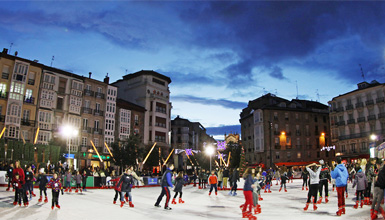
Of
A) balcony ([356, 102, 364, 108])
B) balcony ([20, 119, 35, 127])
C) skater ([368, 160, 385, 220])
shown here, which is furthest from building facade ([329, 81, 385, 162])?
balcony ([20, 119, 35, 127])

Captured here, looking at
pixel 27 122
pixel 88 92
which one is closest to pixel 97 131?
pixel 88 92

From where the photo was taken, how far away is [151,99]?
62250 millimetres

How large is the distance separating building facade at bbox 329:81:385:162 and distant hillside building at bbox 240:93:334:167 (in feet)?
13.0

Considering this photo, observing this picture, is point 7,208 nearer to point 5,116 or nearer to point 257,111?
point 5,116

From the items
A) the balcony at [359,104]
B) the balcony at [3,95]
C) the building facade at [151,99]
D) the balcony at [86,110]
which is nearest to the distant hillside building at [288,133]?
the balcony at [359,104]

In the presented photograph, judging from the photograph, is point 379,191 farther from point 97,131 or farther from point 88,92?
point 88,92

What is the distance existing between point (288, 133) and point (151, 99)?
30.6 m

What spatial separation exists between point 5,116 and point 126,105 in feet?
70.1

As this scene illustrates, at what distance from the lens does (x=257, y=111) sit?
67.6 metres

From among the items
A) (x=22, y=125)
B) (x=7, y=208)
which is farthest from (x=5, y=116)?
(x=7, y=208)

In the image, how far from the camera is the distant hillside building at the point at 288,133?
64688 millimetres

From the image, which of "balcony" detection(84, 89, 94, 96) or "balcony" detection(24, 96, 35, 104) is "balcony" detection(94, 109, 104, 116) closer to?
"balcony" detection(84, 89, 94, 96)

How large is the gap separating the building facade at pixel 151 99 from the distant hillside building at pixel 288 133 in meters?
20.3

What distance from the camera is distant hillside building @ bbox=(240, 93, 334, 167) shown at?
2547 inches
